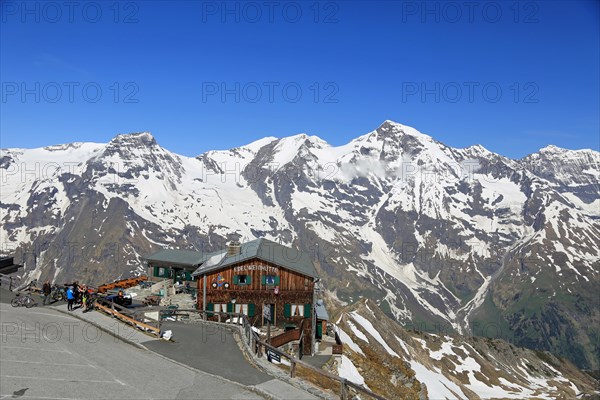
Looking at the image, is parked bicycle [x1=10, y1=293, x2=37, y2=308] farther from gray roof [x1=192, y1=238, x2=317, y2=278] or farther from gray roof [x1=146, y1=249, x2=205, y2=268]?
gray roof [x1=146, y1=249, x2=205, y2=268]

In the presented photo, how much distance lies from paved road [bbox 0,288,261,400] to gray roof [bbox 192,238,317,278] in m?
24.9

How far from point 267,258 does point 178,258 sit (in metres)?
27.6

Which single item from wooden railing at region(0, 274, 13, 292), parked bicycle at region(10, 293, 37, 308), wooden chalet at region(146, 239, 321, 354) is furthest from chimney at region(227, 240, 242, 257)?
parked bicycle at region(10, 293, 37, 308)

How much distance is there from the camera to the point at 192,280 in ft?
262

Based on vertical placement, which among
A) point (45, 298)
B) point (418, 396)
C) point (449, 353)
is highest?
point (45, 298)

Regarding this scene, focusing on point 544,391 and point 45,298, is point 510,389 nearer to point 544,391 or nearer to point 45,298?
point 544,391

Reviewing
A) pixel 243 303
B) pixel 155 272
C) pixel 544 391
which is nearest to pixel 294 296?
pixel 243 303

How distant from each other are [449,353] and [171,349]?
12579 cm

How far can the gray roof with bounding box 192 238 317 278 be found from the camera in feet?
192

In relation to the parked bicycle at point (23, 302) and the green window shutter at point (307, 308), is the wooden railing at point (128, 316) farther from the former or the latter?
the green window shutter at point (307, 308)

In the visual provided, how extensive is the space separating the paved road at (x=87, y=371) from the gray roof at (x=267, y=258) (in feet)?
81.6

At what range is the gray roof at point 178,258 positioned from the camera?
263 ft

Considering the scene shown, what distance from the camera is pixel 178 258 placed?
81750 mm

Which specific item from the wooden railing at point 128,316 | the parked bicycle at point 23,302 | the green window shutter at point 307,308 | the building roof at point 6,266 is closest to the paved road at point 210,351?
the wooden railing at point 128,316
